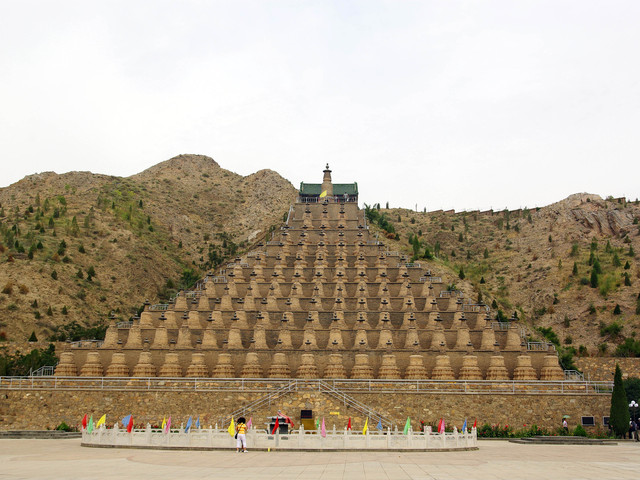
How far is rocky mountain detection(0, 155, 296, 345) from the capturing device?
7681 centimetres

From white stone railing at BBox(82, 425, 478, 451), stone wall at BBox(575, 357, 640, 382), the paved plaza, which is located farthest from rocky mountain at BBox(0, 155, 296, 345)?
stone wall at BBox(575, 357, 640, 382)

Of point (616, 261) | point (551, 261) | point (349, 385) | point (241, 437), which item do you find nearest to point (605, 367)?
point (349, 385)

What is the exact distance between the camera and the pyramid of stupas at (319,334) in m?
51.7

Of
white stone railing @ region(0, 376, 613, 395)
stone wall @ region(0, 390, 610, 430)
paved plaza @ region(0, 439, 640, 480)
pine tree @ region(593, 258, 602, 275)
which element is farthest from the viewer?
pine tree @ region(593, 258, 602, 275)

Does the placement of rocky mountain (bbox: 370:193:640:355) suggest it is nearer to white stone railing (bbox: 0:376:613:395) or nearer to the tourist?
white stone railing (bbox: 0:376:613:395)

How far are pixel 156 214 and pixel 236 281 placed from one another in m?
59.7

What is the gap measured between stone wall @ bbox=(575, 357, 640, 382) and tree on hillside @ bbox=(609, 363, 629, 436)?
1863cm

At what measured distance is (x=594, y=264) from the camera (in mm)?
89062

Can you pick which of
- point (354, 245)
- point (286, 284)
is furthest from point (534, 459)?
point (354, 245)

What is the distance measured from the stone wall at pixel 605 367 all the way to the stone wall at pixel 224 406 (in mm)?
17397

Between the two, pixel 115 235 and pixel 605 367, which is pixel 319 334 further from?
pixel 115 235

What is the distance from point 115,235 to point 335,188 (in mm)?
29676

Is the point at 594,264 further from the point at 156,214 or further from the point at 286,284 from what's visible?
the point at 156,214

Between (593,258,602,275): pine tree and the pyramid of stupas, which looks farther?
(593,258,602,275): pine tree
